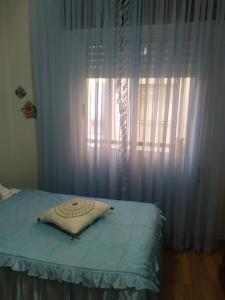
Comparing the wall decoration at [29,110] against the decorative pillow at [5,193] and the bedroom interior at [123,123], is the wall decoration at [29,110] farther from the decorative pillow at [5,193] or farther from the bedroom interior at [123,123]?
the decorative pillow at [5,193]

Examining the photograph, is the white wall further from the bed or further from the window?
the bed

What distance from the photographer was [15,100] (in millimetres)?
2902

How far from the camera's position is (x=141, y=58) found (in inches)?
96.2

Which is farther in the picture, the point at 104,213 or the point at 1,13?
the point at 1,13

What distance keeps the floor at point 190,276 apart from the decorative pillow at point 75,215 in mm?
907

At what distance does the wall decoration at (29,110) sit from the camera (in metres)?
2.86

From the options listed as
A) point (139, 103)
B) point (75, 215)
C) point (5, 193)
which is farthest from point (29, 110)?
point (75, 215)

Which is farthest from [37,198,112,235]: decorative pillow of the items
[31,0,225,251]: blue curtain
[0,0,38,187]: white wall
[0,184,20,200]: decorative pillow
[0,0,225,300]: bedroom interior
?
[0,0,38,187]: white wall

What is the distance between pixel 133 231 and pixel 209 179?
1.16 meters

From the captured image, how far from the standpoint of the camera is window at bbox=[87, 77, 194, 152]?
95.7 inches

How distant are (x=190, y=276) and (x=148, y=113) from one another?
1607 millimetres

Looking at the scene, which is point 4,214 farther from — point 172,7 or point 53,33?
point 172,7

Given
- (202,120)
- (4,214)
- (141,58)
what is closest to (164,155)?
(202,120)

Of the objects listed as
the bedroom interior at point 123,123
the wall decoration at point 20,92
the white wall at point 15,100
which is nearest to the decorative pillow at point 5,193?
the bedroom interior at point 123,123
